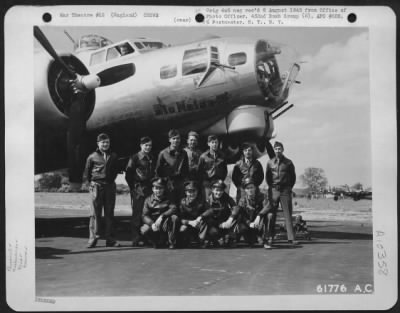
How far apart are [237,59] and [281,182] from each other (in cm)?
113

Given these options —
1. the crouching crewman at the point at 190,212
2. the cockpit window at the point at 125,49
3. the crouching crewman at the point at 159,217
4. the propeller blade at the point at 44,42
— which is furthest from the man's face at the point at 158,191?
the propeller blade at the point at 44,42

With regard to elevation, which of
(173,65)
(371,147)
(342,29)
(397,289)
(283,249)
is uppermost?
(342,29)

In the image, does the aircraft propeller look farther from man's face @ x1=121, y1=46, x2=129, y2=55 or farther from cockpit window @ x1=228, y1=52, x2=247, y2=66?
cockpit window @ x1=228, y1=52, x2=247, y2=66

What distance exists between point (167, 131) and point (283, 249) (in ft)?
4.72

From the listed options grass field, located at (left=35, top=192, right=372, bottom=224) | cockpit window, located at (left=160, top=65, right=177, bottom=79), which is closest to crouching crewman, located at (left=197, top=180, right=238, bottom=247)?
grass field, located at (left=35, top=192, right=372, bottom=224)

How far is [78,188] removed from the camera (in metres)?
4.18

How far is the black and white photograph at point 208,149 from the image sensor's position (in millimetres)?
4047

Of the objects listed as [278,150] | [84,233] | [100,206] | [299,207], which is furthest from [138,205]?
[299,207]

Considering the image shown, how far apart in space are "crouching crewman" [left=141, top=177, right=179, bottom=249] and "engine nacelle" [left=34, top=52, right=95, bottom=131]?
0.93 meters

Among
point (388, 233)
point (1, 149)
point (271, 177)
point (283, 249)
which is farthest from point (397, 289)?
point (1, 149)

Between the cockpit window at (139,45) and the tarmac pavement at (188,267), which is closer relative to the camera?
the tarmac pavement at (188,267)

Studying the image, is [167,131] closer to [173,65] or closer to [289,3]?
[173,65]

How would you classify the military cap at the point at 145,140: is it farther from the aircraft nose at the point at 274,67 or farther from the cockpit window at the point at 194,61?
the aircraft nose at the point at 274,67

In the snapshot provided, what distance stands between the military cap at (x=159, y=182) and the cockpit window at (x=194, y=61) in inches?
37.1
